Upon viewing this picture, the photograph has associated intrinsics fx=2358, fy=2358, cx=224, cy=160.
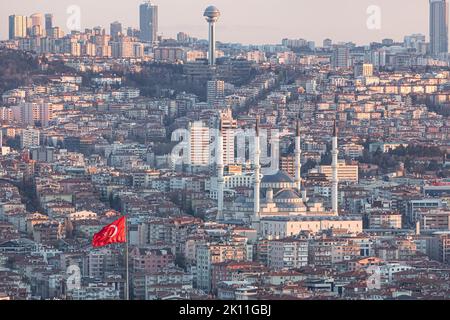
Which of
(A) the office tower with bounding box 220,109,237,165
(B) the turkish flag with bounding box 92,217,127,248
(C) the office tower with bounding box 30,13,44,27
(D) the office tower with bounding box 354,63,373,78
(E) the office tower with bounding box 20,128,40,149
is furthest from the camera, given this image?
(D) the office tower with bounding box 354,63,373,78

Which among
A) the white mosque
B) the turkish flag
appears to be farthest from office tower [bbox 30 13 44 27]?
the turkish flag

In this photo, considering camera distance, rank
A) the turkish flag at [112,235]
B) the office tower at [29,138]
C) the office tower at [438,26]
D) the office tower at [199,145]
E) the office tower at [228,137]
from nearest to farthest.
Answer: the turkish flag at [112,235] → the office tower at [228,137] → the office tower at [199,145] → the office tower at [438,26] → the office tower at [29,138]

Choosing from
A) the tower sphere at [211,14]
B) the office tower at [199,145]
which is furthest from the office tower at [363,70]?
the office tower at [199,145]

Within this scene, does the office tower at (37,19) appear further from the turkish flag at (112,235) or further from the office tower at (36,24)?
the turkish flag at (112,235)

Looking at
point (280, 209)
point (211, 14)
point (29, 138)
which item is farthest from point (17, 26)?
point (280, 209)

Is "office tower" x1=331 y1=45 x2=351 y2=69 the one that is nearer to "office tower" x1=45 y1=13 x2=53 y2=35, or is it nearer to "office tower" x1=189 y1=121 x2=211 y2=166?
"office tower" x1=45 y1=13 x2=53 y2=35

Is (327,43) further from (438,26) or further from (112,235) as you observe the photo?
(112,235)
